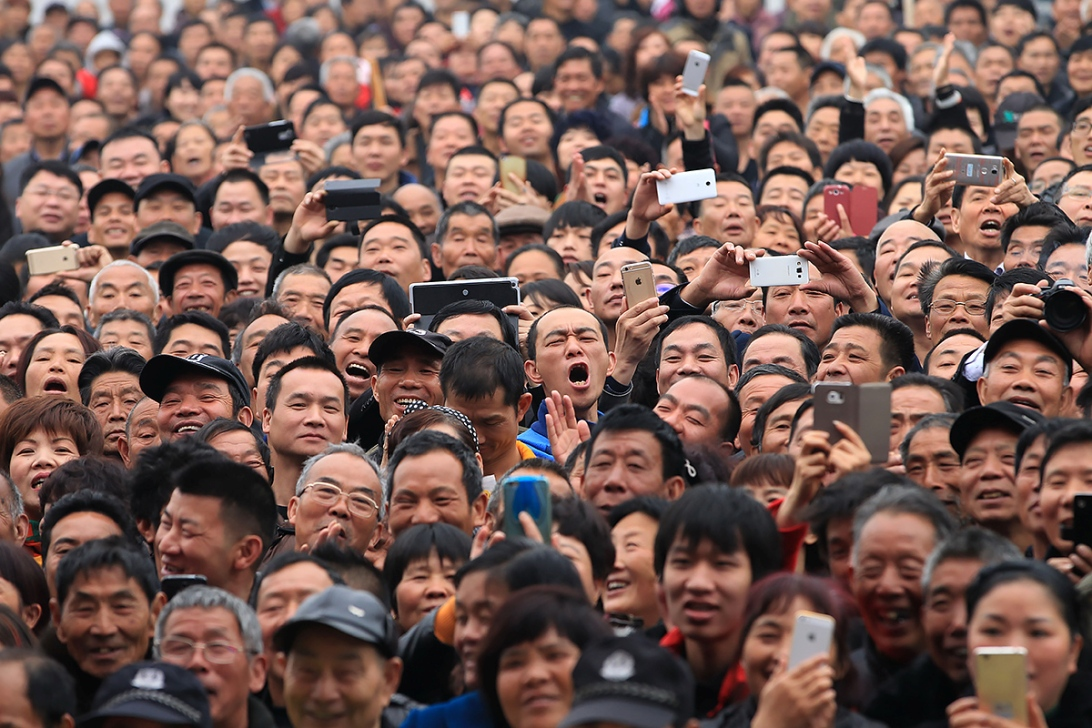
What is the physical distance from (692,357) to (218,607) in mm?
2861

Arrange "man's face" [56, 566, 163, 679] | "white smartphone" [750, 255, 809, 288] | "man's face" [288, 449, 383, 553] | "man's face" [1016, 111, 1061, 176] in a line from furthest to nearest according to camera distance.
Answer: "man's face" [1016, 111, 1061, 176], "white smartphone" [750, 255, 809, 288], "man's face" [288, 449, 383, 553], "man's face" [56, 566, 163, 679]

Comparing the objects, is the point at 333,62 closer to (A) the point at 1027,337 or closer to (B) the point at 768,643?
(A) the point at 1027,337

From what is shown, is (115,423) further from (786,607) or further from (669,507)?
(786,607)

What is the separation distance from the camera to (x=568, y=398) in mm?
7137

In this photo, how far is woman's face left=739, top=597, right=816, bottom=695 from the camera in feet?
14.7

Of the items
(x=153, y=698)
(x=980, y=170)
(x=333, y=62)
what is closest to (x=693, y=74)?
(x=980, y=170)

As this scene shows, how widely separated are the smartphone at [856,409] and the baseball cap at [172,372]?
287 centimetres

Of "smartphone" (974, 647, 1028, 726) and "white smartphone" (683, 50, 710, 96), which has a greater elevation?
"white smartphone" (683, 50, 710, 96)

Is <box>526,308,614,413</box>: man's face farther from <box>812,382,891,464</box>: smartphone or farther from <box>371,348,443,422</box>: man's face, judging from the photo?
<box>812,382,891,464</box>: smartphone

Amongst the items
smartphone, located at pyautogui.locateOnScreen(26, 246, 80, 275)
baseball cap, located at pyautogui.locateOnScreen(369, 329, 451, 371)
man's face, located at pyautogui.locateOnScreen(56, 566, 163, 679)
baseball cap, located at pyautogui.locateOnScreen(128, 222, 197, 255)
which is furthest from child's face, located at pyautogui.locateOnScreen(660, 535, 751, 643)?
baseball cap, located at pyautogui.locateOnScreen(128, 222, 197, 255)

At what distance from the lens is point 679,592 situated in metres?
4.82

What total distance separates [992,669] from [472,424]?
3142 mm

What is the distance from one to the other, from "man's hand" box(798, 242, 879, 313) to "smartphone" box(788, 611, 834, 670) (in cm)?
354

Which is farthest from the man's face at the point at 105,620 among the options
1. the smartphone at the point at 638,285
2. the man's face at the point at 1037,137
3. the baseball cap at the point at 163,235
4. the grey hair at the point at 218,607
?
the man's face at the point at 1037,137
